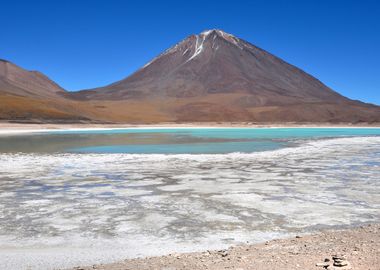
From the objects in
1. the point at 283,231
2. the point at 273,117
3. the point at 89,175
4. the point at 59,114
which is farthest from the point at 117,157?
the point at 273,117

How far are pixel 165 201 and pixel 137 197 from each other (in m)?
0.72

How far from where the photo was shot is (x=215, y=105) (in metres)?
117

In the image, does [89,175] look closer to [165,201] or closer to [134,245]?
A: [165,201]

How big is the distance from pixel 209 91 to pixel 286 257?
143967mm

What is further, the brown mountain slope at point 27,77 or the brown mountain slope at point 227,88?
the brown mountain slope at point 27,77

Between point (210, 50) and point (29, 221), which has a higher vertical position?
point (210, 50)

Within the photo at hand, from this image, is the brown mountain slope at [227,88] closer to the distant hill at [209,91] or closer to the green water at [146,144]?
the distant hill at [209,91]

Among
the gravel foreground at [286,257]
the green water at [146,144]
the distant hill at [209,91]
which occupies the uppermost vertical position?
the distant hill at [209,91]

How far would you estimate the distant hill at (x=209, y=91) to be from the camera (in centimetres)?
10519

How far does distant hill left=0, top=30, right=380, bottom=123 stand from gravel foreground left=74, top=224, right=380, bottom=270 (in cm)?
8462

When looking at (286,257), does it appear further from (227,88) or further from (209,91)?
(227,88)

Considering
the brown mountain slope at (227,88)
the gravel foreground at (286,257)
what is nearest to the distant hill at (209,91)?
the brown mountain slope at (227,88)

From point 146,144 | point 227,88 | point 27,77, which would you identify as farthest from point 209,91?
point 146,144

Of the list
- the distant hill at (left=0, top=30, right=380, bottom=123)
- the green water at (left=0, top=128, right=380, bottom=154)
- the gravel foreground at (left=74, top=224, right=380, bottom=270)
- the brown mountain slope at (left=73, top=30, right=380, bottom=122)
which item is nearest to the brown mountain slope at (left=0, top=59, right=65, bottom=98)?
the distant hill at (left=0, top=30, right=380, bottom=123)
